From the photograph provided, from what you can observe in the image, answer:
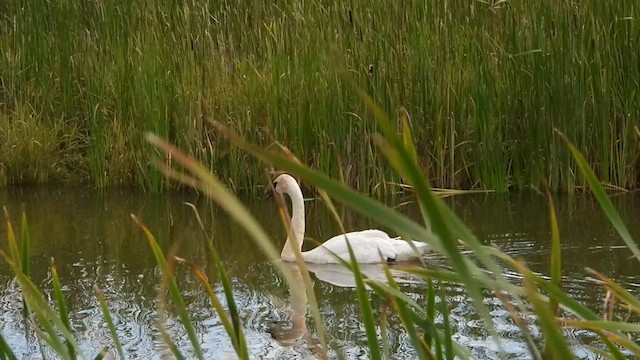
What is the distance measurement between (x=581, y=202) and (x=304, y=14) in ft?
8.81

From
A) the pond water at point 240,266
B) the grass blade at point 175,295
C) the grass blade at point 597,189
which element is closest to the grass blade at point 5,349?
the grass blade at point 175,295

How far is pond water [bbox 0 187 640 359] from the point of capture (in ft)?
16.6

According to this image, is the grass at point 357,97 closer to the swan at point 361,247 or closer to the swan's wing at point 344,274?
the swan at point 361,247

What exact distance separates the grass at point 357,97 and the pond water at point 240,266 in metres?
0.30

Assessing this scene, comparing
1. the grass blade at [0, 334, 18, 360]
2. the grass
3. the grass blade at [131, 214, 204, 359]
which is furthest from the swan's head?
the grass blade at [131, 214, 204, 359]

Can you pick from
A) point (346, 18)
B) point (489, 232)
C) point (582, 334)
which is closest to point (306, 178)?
point (582, 334)

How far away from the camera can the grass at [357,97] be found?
8391 mm

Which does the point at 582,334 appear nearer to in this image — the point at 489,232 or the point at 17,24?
the point at 489,232

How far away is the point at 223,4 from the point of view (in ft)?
36.2

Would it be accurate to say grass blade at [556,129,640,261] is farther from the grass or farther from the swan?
the grass

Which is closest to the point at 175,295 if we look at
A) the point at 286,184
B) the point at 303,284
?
the point at 303,284

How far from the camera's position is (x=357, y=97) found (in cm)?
860

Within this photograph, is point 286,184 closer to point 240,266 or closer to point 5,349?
point 240,266

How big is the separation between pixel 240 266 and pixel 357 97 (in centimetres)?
219
